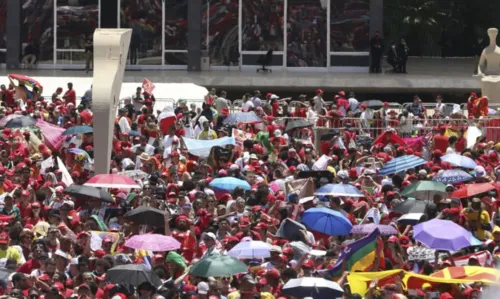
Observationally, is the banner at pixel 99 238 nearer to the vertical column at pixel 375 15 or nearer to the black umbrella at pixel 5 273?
the black umbrella at pixel 5 273

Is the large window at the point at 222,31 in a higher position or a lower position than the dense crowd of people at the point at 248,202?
higher

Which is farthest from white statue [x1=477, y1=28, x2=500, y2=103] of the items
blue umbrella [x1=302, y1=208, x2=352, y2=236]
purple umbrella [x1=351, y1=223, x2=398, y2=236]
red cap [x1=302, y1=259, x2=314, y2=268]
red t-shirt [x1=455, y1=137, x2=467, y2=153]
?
red cap [x1=302, y1=259, x2=314, y2=268]

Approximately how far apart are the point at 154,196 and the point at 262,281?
536 cm

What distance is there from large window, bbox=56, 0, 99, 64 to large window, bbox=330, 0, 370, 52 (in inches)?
261

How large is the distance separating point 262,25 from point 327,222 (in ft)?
85.5

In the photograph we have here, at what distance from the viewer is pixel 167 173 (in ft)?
87.6

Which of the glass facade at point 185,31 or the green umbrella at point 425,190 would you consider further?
the glass facade at point 185,31

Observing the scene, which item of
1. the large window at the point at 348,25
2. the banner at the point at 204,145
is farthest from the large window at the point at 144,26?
the banner at the point at 204,145

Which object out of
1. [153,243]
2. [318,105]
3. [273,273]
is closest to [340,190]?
[153,243]

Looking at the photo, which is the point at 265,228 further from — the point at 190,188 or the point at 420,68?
the point at 420,68

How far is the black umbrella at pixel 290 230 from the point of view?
21.3 m

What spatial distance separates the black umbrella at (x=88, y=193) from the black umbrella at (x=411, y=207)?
4099mm

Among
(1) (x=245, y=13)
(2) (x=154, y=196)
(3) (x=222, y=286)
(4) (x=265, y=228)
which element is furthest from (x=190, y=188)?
(1) (x=245, y=13)

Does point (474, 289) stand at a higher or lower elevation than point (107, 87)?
lower
